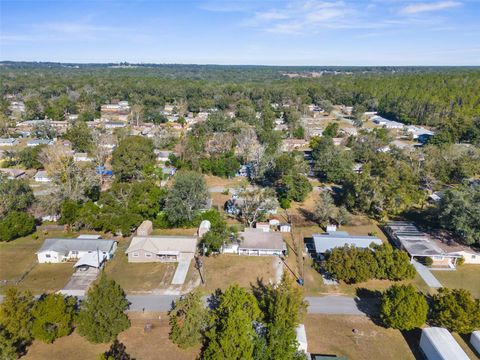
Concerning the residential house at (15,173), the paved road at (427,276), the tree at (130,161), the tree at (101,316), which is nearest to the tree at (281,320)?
the tree at (101,316)

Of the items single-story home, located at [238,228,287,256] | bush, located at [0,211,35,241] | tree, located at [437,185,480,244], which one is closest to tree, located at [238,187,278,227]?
single-story home, located at [238,228,287,256]

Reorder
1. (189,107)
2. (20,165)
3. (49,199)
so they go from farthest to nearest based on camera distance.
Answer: (189,107), (20,165), (49,199)

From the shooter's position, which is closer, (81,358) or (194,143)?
(81,358)

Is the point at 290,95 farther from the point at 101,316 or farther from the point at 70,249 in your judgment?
the point at 101,316

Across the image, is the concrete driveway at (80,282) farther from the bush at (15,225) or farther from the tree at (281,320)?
the tree at (281,320)

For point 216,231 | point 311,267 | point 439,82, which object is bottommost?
point 311,267

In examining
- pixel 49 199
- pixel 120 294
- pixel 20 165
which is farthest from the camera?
pixel 20 165

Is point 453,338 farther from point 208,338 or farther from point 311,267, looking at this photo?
point 208,338

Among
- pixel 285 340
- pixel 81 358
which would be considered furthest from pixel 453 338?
pixel 81 358

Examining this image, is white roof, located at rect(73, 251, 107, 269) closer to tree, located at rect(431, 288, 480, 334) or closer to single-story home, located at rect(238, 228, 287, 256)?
single-story home, located at rect(238, 228, 287, 256)
